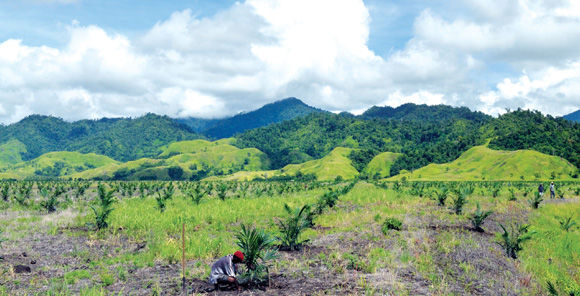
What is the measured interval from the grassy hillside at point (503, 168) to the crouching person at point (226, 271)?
12970cm

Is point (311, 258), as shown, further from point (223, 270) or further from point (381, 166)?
point (381, 166)

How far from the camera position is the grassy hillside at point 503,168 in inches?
4710

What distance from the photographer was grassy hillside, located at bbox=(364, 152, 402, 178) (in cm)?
18225

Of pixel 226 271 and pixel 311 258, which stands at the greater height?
pixel 226 271

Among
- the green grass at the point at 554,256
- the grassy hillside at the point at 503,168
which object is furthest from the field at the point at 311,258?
the grassy hillside at the point at 503,168

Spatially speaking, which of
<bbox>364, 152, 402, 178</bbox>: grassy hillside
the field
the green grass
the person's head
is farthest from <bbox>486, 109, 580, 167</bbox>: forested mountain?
the person's head

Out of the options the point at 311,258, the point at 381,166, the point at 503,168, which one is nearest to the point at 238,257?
the point at 311,258

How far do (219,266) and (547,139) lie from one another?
190 m

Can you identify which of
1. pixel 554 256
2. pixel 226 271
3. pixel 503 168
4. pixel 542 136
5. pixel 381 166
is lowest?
pixel 554 256

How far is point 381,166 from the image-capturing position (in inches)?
7480

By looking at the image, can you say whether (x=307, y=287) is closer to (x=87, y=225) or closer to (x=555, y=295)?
(x=555, y=295)

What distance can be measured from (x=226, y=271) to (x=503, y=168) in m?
141

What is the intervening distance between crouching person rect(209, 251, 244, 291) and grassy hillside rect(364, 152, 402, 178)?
172157mm

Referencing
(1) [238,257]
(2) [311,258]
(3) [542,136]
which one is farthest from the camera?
(3) [542,136]
